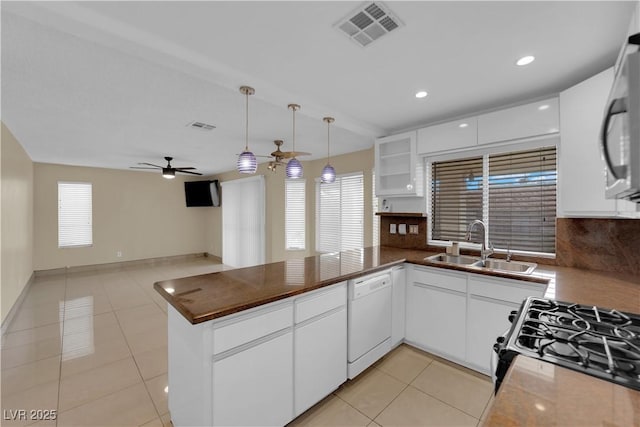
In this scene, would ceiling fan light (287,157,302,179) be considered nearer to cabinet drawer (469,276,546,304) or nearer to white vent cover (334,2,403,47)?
white vent cover (334,2,403,47)

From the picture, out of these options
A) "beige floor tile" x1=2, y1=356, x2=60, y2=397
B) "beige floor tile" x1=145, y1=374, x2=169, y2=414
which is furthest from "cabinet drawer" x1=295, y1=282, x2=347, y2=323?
"beige floor tile" x1=2, y1=356, x2=60, y2=397

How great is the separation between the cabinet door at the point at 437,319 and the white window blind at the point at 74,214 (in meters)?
7.54

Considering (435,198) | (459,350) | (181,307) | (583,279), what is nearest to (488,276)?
(583,279)

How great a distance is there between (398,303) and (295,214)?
10.8ft

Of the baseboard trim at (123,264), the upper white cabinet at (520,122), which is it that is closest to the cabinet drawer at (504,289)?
the upper white cabinet at (520,122)

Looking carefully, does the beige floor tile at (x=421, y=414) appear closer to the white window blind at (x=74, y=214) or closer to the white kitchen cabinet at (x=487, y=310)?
the white kitchen cabinet at (x=487, y=310)

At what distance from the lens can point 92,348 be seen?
9.61ft

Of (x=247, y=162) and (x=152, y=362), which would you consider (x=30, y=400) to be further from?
(x=247, y=162)

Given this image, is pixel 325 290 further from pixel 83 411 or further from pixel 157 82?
pixel 157 82

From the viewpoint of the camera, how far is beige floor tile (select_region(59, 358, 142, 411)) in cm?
215

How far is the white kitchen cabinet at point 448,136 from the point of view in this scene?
111 inches

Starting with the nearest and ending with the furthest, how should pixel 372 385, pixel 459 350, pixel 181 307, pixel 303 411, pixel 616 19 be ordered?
1. pixel 181 307
2. pixel 616 19
3. pixel 303 411
4. pixel 372 385
5. pixel 459 350

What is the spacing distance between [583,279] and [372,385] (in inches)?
72.8

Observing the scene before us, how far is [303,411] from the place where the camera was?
1.87 metres
